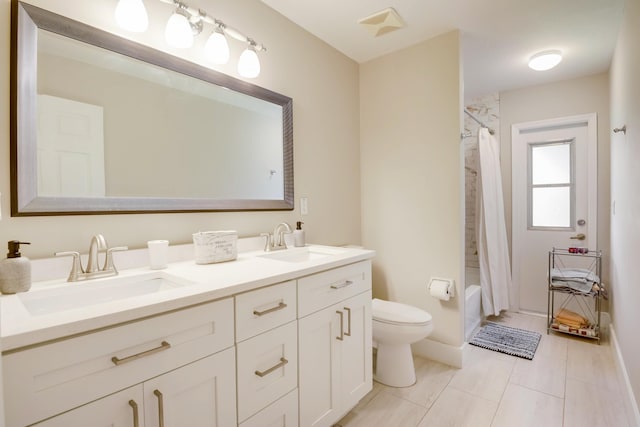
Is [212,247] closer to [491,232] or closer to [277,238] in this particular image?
[277,238]

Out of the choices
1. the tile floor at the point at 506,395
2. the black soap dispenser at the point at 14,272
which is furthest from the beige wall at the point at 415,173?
the black soap dispenser at the point at 14,272

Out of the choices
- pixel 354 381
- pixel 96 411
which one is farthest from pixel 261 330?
pixel 354 381

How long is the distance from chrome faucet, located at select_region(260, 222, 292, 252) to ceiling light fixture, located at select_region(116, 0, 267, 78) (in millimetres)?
892

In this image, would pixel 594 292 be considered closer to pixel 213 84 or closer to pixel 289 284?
pixel 289 284

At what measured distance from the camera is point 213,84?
164 cm

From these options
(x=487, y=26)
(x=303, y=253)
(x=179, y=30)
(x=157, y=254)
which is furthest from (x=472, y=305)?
(x=179, y=30)

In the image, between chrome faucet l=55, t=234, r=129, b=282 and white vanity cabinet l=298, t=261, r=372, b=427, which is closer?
chrome faucet l=55, t=234, r=129, b=282

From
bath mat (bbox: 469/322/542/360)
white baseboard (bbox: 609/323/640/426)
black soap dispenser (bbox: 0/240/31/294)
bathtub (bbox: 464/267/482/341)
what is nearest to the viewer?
black soap dispenser (bbox: 0/240/31/294)

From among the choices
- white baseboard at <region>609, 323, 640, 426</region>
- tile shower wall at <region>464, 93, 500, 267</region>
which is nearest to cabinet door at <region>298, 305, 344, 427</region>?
white baseboard at <region>609, 323, 640, 426</region>

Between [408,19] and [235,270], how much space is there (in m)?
1.97

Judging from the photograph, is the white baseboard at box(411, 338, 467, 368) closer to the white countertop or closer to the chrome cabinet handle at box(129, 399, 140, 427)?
the white countertop

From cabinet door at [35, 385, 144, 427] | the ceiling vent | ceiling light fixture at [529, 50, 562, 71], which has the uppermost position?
the ceiling vent

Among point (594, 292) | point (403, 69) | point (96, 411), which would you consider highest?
point (403, 69)

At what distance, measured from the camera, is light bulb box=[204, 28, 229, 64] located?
1562 millimetres
